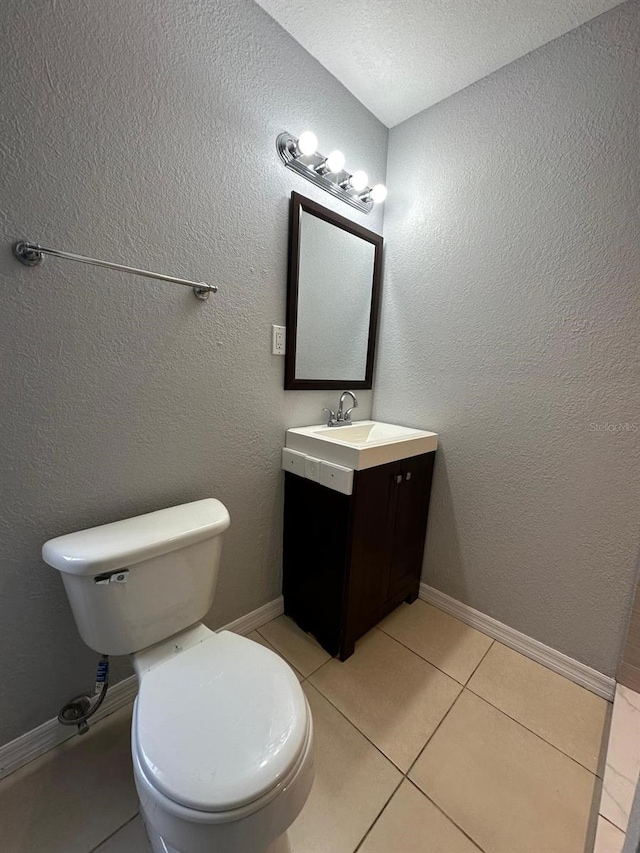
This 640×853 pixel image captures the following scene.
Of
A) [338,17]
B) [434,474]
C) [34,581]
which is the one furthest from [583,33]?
[34,581]

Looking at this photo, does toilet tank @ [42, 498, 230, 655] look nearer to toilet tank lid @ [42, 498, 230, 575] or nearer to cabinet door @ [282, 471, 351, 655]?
toilet tank lid @ [42, 498, 230, 575]

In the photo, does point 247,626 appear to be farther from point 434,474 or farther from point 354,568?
point 434,474

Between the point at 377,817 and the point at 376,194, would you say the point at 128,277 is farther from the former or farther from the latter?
the point at 377,817

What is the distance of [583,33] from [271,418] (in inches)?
68.7

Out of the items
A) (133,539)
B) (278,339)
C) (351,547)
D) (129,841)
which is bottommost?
(129,841)

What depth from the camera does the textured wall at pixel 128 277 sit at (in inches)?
33.5

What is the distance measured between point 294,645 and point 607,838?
103 centimetres

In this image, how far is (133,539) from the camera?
0.91 m

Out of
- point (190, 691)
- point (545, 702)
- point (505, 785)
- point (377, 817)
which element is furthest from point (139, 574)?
point (545, 702)

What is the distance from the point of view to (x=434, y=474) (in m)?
1.65

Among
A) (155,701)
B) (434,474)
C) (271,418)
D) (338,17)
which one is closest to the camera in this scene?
(155,701)

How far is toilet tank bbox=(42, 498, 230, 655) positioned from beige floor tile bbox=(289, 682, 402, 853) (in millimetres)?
578

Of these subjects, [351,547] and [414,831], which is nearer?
[414,831]

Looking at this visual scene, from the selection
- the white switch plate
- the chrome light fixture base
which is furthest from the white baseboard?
the chrome light fixture base
